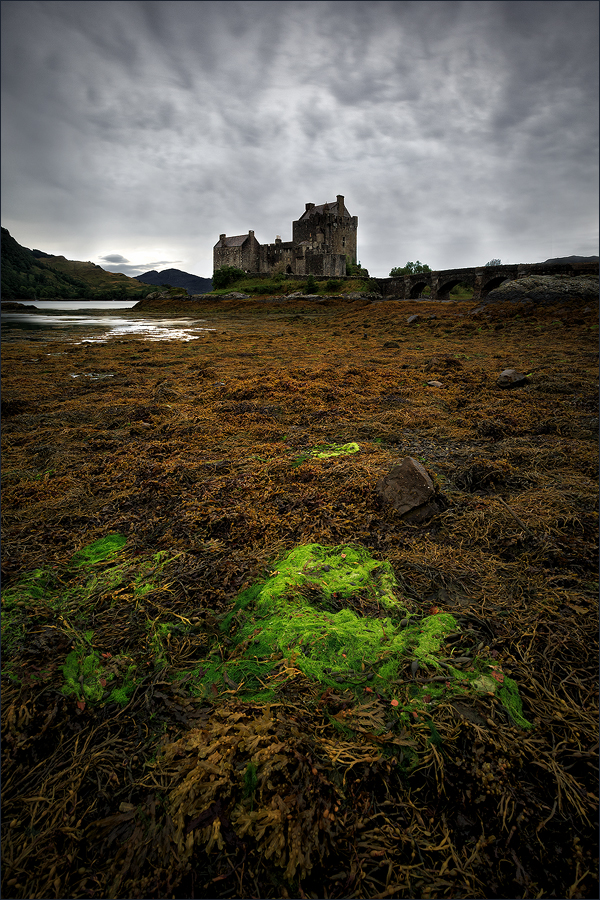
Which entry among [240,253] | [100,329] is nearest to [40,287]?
[240,253]

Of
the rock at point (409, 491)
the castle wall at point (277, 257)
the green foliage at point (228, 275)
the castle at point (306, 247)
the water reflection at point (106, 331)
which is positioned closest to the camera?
the rock at point (409, 491)

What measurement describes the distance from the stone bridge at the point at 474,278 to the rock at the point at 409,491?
29.4 m

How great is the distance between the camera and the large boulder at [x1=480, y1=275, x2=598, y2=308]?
19500mm

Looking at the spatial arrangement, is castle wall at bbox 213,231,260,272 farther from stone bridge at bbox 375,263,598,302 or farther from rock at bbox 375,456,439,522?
rock at bbox 375,456,439,522

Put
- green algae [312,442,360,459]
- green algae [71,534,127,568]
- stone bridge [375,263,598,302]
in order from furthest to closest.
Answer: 1. stone bridge [375,263,598,302]
2. green algae [312,442,360,459]
3. green algae [71,534,127,568]

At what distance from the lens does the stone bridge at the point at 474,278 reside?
1009 inches

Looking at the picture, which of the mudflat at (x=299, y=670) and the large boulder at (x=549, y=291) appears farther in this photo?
the large boulder at (x=549, y=291)

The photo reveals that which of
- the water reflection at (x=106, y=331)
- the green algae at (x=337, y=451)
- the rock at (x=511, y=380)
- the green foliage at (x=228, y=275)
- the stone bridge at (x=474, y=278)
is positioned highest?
the green foliage at (x=228, y=275)

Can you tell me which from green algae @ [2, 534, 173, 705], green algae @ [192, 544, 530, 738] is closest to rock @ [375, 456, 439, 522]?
green algae @ [192, 544, 530, 738]

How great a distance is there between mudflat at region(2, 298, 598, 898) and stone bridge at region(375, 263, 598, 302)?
94.8 feet

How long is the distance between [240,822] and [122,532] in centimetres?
213

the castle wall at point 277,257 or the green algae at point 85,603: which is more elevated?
the castle wall at point 277,257

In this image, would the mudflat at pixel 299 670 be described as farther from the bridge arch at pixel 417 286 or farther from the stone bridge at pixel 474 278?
the bridge arch at pixel 417 286

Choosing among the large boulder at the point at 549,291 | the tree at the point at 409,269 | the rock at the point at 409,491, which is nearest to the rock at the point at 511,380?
the rock at the point at 409,491
